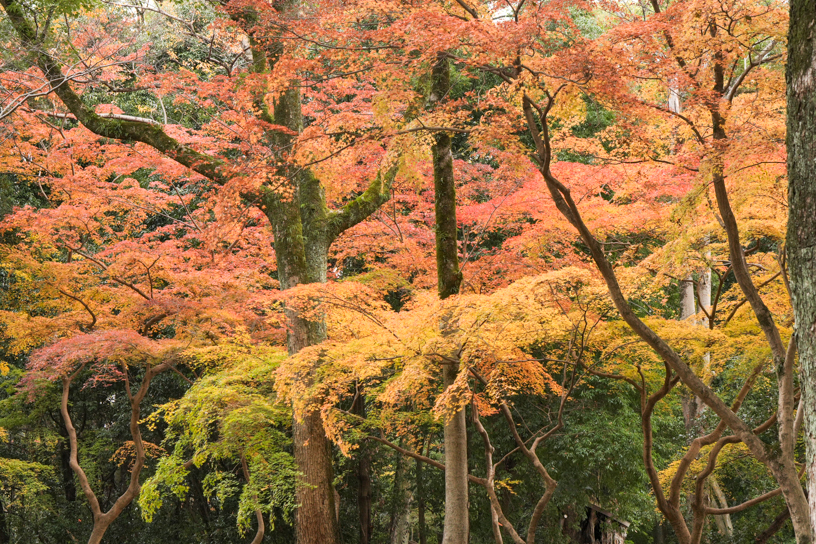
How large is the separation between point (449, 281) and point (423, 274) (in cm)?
301

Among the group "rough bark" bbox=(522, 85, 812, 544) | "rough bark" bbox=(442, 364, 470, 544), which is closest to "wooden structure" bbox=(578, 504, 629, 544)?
"rough bark" bbox=(442, 364, 470, 544)

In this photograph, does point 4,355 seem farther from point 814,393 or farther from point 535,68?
point 814,393

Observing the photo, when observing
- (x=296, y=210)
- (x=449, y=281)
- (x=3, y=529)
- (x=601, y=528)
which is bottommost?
(x=601, y=528)

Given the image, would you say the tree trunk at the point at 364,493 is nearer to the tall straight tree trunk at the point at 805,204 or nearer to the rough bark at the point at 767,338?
the rough bark at the point at 767,338

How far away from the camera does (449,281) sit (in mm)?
6996

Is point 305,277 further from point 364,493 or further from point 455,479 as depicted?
point 364,493

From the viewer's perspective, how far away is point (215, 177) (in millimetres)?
8336

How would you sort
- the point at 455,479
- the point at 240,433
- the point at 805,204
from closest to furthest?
the point at 805,204, the point at 455,479, the point at 240,433

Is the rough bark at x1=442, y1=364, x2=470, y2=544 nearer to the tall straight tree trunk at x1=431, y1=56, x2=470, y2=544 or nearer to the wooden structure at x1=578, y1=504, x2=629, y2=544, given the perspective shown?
the tall straight tree trunk at x1=431, y1=56, x2=470, y2=544

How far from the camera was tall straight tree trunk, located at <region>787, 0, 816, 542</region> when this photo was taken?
2660 mm

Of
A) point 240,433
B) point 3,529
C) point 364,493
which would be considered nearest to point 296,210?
point 240,433

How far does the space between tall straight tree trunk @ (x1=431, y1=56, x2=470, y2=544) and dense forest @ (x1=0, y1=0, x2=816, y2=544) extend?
0.11ft

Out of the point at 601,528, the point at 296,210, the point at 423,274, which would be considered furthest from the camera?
the point at 601,528

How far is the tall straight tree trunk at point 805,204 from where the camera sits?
105 inches
